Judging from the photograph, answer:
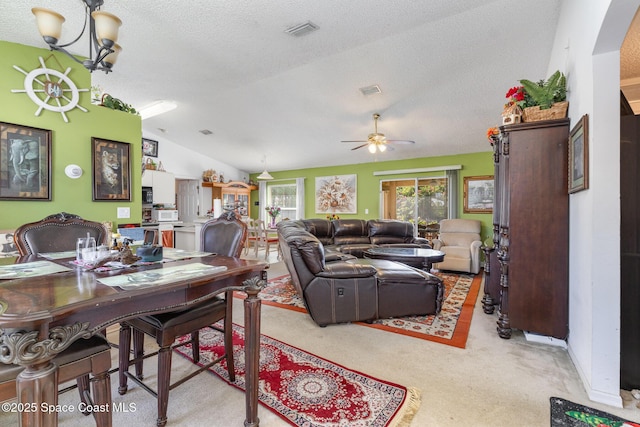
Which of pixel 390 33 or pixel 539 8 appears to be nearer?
pixel 539 8

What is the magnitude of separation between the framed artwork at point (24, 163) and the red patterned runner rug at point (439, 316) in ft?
7.99

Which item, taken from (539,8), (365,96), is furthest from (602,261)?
(365,96)

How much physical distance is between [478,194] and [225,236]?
5.76 metres

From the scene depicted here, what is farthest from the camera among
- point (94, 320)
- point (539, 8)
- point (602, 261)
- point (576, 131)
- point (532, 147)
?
point (539, 8)

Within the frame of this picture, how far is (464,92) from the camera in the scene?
4258 mm

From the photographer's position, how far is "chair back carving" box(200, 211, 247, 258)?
82.2 inches

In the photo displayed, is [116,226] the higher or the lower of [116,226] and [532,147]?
the lower

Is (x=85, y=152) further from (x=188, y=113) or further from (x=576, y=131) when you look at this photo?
(x=576, y=131)

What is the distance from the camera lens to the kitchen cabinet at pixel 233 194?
8.48m

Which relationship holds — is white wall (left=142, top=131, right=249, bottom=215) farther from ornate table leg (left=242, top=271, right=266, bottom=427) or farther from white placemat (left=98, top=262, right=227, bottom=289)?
ornate table leg (left=242, top=271, right=266, bottom=427)

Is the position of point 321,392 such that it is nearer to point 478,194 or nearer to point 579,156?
point 579,156

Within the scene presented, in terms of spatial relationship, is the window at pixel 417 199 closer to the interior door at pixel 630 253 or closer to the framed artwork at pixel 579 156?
the framed artwork at pixel 579 156

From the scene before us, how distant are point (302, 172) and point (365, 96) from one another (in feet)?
14.7

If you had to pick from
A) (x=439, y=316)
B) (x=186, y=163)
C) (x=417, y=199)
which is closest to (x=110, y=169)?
(x=439, y=316)
